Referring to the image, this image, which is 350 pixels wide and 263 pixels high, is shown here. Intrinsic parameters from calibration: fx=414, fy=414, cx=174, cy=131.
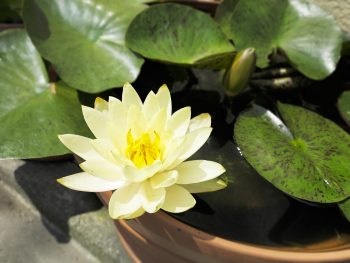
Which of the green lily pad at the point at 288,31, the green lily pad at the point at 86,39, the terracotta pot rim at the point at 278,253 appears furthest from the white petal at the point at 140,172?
the green lily pad at the point at 288,31

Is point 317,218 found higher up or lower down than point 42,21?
lower down

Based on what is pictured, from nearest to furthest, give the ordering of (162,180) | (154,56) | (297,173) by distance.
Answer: (162,180)
(297,173)
(154,56)

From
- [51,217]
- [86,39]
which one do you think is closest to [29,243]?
[51,217]

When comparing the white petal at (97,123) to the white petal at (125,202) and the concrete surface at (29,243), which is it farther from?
the concrete surface at (29,243)

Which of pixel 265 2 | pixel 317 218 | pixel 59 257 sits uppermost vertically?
pixel 265 2

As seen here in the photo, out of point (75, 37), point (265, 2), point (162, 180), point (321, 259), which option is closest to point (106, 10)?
point (75, 37)

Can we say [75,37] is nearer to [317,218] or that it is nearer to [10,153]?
[10,153]

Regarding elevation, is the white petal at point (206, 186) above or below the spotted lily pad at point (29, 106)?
above

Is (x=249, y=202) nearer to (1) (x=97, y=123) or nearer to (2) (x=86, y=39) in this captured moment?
(1) (x=97, y=123)
